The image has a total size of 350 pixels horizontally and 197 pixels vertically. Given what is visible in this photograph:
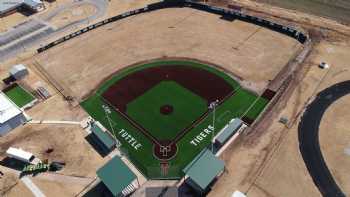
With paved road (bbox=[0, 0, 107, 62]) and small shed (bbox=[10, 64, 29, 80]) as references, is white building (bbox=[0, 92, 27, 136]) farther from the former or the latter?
paved road (bbox=[0, 0, 107, 62])

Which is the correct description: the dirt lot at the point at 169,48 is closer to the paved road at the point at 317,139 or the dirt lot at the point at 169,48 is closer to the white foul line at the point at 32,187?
the paved road at the point at 317,139

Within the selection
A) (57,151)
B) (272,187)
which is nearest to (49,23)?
(57,151)

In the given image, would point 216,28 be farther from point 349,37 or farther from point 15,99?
point 15,99

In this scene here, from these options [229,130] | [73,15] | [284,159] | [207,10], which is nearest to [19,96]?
[73,15]

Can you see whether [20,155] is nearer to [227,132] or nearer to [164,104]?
[164,104]

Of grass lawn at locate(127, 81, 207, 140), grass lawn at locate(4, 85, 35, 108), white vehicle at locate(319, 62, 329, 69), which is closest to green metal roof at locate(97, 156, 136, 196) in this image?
grass lawn at locate(127, 81, 207, 140)

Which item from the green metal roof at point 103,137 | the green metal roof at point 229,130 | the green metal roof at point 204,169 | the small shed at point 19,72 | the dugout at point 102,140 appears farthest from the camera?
the small shed at point 19,72

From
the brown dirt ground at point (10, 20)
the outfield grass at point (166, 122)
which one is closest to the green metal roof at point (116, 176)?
the outfield grass at point (166, 122)
